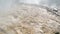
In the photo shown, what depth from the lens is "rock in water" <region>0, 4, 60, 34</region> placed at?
5.46 m

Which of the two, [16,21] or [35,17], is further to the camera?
[35,17]

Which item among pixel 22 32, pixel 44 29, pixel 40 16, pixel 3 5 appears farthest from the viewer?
pixel 3 5

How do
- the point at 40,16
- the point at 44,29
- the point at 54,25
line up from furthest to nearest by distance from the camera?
the point at 40,16
the point at 54,25
the point at 44,29

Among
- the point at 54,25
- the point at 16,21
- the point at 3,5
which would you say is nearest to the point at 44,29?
the point at 54,25

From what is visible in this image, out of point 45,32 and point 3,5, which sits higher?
point 3,5

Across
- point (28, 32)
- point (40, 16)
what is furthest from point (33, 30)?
point (40, 16)

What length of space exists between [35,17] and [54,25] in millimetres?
1205

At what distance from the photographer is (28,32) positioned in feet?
17.5

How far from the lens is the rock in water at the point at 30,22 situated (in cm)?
546

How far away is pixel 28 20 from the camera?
630 centimetres

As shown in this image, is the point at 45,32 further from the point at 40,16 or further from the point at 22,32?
the point at 40,16

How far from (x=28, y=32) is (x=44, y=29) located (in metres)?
0.83

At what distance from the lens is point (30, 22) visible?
242 inches

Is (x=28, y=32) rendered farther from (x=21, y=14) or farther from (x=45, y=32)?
(x=21, y=14)
